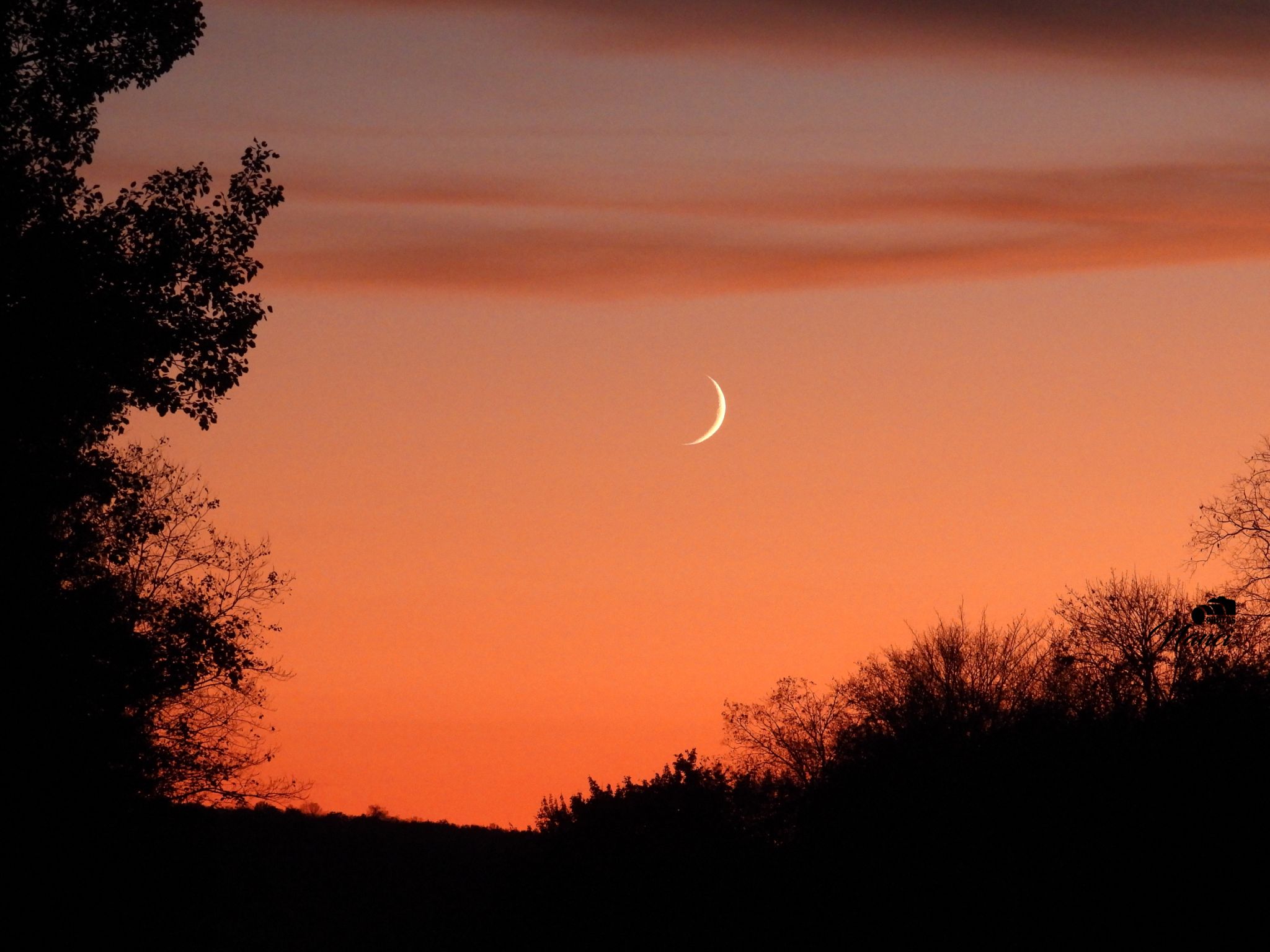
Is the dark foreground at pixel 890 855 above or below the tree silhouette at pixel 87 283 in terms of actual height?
below

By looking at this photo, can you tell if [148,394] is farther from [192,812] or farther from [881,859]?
[881,859]

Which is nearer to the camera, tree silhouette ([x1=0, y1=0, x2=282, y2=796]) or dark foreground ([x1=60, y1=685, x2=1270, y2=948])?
tree silhouette ([x1=0, y1=0, x2=282, y2=796])

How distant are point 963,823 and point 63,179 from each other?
84.4ft

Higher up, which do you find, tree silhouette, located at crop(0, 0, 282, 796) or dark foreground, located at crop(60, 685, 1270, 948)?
tree silhouette, located at crop(0, 0, 282, 796)

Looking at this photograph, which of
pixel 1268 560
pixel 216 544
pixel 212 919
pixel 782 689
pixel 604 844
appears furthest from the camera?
pixel 782 689

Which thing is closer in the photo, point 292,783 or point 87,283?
point 87,283

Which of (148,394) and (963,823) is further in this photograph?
(963,823)

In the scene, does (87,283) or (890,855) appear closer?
(87,283)

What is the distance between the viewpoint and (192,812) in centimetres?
3459

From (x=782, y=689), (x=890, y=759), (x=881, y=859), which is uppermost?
(x=782, y=689)

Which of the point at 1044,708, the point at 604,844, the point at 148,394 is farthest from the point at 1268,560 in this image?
the point at 148,394

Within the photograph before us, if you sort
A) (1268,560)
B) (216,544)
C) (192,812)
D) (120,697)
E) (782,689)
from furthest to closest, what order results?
(782,689) < (1268,560) < (216,544) < (192,812) < (120,697)

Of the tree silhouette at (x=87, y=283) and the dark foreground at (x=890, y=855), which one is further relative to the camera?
the dark foreground at (x=890, y=855)

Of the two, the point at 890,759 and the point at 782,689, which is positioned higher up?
the point at 782,689
